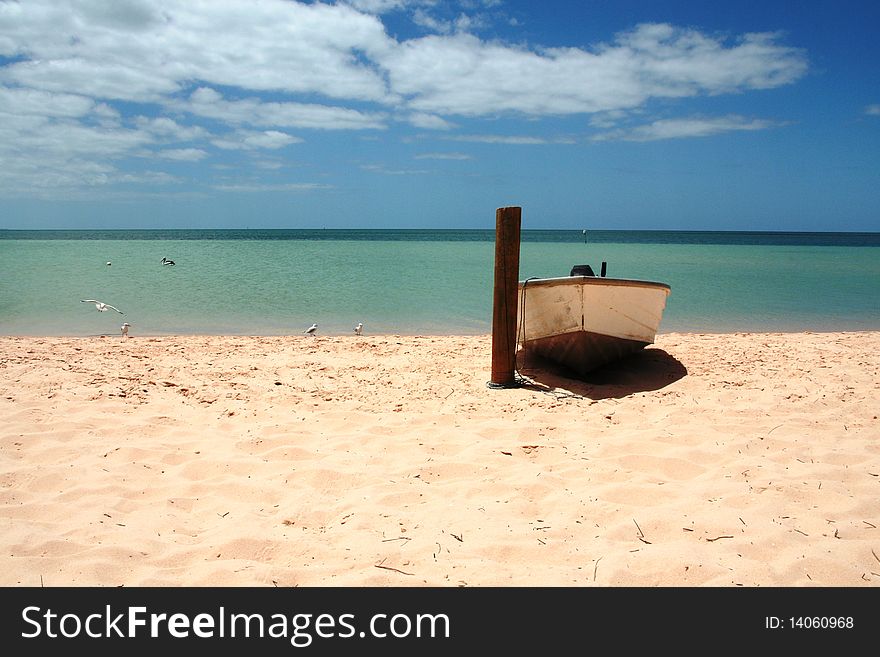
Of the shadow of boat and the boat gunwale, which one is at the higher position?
the boat gunwale

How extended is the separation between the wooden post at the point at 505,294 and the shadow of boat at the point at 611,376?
0.33 metres

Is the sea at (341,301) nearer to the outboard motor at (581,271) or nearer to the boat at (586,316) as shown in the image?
the boat at (586,316)

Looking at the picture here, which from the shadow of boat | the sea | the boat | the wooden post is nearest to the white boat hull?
the boat

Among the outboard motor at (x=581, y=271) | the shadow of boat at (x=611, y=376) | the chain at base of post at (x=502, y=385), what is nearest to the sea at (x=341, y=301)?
the shadow of boat at (x=611, y=376)

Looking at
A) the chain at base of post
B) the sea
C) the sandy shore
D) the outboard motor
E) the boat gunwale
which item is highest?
the outboard motor

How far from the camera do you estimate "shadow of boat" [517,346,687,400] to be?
6250 millimetres

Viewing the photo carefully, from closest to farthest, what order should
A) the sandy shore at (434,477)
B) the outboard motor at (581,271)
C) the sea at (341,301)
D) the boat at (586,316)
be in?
the sandy shore at (434,477)
the boat at (586,316)
the outboard motor at (581,271)
the sea at (341,301)

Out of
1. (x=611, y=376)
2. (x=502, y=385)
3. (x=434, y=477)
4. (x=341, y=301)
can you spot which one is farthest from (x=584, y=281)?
(x=341, y=301)

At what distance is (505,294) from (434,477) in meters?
2.66

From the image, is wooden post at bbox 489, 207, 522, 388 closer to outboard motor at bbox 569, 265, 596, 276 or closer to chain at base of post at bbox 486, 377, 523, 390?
chain at base of post at bbox 486, 377, 523, 390

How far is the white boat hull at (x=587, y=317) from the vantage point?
6.46m

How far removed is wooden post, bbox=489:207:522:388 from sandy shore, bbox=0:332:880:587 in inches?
11.2
